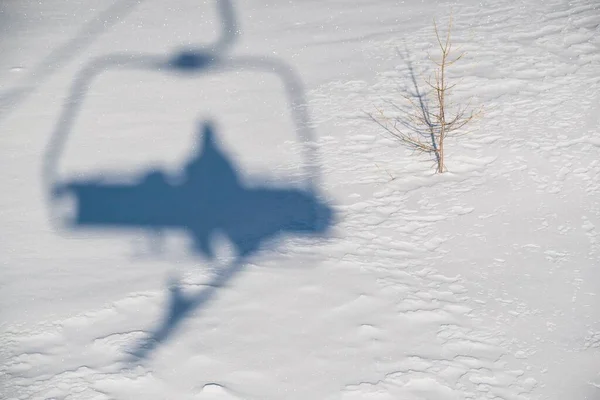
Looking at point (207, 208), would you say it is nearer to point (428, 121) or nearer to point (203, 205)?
point (203, 205)

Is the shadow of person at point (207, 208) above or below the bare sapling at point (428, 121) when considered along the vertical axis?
below

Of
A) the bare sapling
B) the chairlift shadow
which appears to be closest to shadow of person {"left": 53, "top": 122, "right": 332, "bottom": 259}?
the chairlift shadow

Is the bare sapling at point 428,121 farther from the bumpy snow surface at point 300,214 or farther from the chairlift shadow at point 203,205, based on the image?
the chairlift shadow at point 203,205

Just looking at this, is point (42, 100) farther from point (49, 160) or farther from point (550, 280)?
point (550, 280)

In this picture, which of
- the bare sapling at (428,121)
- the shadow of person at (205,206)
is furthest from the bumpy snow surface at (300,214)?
the bare sapling at (428,121)

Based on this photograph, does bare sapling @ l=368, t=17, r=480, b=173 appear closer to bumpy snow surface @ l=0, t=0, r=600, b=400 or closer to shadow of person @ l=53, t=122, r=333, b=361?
bumpy snow surface @ l=0, t=0, r=600, b=400

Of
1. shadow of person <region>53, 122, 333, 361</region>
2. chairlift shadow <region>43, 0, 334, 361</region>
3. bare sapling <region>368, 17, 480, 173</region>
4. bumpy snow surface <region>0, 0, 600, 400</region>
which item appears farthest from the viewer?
bare sapling <region>368, 17, 480, 173</region>

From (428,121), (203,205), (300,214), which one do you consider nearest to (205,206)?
(203,205)
